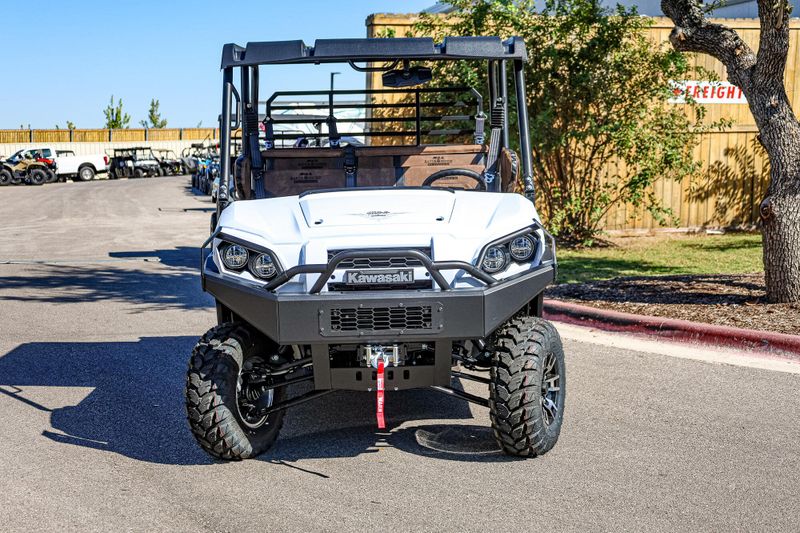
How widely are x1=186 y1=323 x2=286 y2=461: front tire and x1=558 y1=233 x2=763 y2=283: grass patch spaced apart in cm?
641

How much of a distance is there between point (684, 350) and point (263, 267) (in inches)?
160

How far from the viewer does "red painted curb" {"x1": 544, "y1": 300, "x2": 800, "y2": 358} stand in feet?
24.7

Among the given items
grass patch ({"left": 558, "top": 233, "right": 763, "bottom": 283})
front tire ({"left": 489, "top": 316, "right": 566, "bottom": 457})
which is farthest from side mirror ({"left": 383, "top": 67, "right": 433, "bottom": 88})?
grass patch ({"left": 558, "top": 233, "right": 763, "bottom": 283})

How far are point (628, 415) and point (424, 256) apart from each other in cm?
197

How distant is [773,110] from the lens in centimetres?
893

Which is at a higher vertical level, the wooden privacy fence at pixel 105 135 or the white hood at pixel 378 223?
the wooden privacy fence at pixel 105 135

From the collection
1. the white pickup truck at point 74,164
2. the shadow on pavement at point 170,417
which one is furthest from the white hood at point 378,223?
the white pickup truck at point 74,164

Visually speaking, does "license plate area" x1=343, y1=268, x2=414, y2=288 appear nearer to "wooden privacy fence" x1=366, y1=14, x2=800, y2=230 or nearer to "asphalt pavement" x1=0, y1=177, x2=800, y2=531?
"asphalt pavement" x1=0, y1=177, x2=800, y2=531

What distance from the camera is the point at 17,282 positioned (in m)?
12.2

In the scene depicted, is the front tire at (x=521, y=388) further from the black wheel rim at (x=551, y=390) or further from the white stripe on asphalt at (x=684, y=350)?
the white stripe on asphalt at (x=684, y=350)

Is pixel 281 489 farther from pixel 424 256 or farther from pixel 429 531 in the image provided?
pixel 424 256

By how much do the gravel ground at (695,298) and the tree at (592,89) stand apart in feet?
10.2

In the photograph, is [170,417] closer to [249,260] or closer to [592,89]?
[249,260]

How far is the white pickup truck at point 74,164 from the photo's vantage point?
47.8 meters
